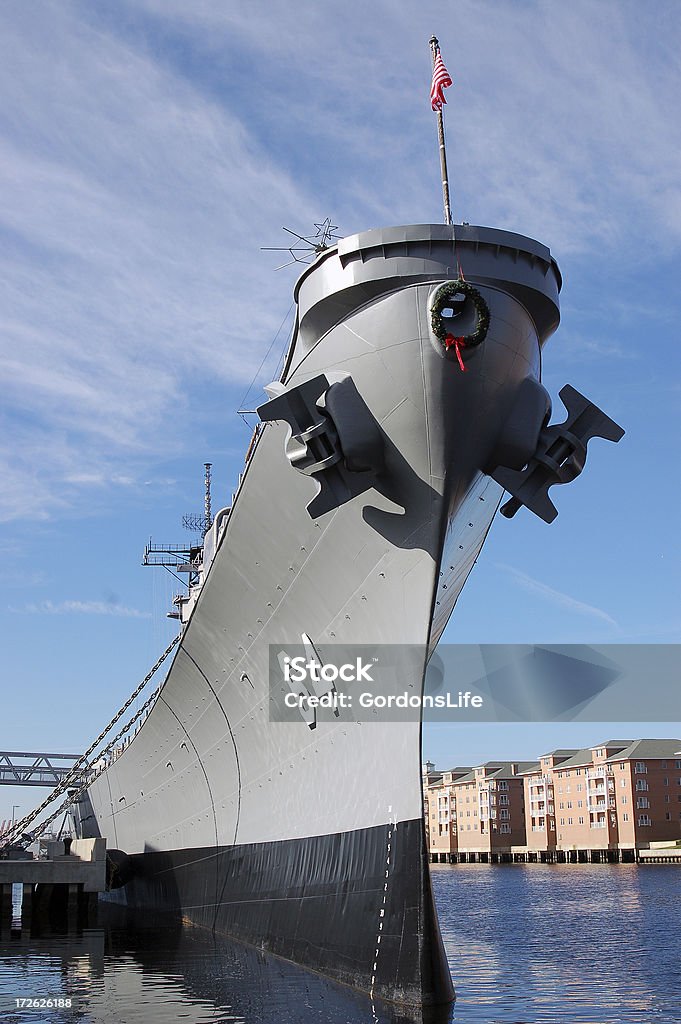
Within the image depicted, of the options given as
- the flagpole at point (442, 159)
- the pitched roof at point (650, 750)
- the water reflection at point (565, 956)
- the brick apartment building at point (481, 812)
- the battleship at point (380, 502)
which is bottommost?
the brick apartment building at point (481, 812)

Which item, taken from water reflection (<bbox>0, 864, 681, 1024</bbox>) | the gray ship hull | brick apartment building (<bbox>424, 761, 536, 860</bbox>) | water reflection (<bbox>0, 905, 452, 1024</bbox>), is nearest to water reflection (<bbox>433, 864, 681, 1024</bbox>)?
water reflection (<bbox>0, 864, 681, 1024</bbox>)

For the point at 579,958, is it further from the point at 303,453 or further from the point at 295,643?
the point at 303,453

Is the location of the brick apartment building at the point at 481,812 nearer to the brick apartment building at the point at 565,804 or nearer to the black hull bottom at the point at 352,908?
the brick apartment building at the point at 565,804

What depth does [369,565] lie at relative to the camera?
10.5 m

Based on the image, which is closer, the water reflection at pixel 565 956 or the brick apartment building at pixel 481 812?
the water reflection at pixel 565 956

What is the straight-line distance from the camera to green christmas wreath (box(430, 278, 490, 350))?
9.27m

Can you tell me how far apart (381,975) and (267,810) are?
373 cm

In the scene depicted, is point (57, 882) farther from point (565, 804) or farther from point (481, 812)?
point (481, 812)

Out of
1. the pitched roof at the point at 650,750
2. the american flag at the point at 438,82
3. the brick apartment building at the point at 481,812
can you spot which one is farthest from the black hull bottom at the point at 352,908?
the brick apartment building at the point at 481,812

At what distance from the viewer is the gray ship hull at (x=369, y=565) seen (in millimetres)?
9523

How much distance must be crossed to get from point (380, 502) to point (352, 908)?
4.46 metres

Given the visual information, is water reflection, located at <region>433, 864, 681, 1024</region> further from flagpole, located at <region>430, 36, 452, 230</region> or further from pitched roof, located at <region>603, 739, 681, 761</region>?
pitched roof, located at <region>603, 739, 681, 761</region>

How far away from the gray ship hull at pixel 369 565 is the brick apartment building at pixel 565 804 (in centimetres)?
5384

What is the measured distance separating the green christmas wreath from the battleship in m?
0.02
